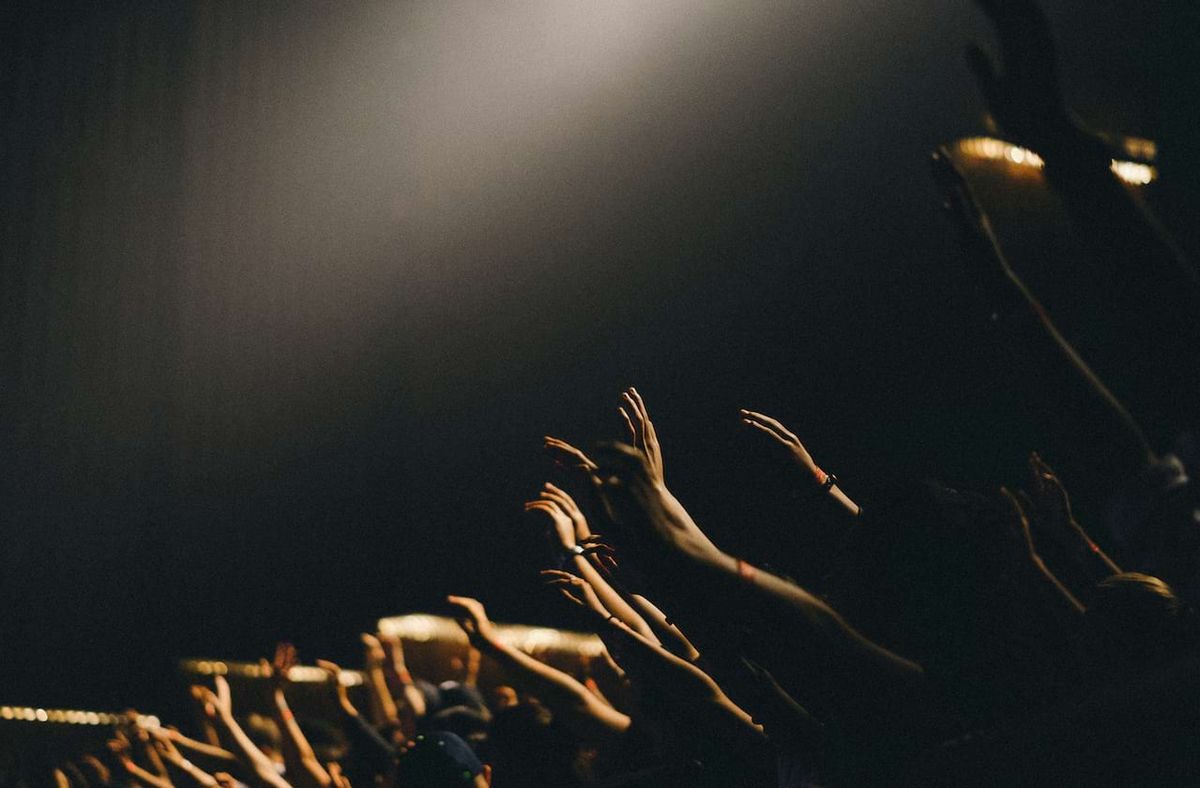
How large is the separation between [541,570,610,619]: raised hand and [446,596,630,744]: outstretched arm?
9.7 inches

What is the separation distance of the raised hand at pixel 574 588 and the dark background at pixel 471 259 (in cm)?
119

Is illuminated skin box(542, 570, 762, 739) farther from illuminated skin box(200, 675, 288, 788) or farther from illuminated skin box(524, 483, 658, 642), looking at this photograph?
illuminated skin box(200, 675, 288, 788)

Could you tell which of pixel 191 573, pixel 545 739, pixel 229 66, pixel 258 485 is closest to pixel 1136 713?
pixel 545 739

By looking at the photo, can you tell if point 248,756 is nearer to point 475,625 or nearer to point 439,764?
point 439,764

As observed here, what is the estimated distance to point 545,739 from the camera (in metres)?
2.73

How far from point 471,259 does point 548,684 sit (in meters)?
3.16

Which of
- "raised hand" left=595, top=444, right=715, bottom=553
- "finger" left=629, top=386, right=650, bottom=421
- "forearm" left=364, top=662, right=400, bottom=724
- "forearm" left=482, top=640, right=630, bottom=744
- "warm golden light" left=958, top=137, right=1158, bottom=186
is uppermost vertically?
"warm golden light" left=958, top=137, right=1158, bottom=186

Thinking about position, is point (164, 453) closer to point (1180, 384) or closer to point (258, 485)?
point (258, 485)

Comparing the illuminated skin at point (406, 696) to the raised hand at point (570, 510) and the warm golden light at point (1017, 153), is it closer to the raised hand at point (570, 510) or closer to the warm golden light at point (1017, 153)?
the raised hand at point (570, 510)

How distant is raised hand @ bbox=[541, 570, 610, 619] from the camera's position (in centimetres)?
207

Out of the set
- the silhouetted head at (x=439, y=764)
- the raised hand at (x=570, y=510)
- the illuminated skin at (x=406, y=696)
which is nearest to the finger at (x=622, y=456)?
the raised hand at (x=570, y=510)

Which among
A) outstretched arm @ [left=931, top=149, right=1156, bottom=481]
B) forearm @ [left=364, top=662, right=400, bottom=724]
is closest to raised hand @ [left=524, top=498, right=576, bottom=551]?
outstretched arm @ [left=931, top=149, right=1156, bottom=481]

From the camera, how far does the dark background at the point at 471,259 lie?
13.7ft

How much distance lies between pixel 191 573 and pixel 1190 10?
237 inches
